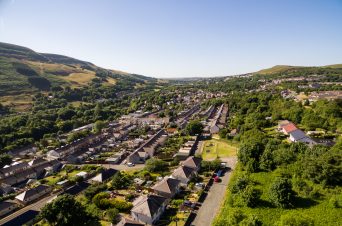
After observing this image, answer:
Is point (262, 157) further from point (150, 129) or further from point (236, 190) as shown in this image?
point (150, 129)

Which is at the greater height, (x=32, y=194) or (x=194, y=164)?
(x=194, y=164)

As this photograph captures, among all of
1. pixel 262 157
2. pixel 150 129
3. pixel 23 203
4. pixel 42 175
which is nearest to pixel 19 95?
pixel 150 129

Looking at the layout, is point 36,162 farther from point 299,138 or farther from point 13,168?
point 299,138

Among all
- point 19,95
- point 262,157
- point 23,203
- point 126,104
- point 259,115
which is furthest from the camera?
point 126,104

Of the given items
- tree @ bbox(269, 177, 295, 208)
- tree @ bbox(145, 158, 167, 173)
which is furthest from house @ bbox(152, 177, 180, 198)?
tree @ bbox(269, 177, 295, 208)

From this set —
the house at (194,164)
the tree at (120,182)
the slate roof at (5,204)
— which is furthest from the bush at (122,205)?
the slate roof at (5,204)

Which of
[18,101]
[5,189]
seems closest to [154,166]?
[5,189]
